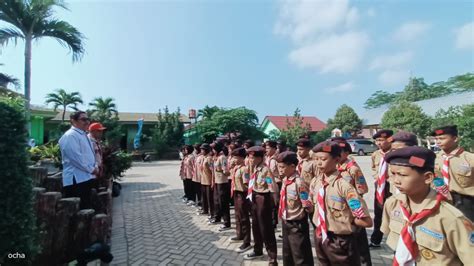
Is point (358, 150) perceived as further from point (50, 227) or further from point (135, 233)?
point (50, 227)

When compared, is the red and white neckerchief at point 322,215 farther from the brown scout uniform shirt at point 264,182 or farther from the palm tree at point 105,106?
the palm tree at point 105,106

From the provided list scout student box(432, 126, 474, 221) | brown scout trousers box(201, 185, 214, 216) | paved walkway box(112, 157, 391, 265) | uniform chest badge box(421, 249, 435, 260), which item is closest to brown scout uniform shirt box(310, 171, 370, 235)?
uniform chest badge box(421, 249, 435, 260)

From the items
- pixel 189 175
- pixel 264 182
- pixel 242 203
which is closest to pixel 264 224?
pixel 264 182

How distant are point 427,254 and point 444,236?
6.6 inches

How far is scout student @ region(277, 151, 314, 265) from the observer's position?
10.4 ft

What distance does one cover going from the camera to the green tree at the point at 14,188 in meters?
2.51

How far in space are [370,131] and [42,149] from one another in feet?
122

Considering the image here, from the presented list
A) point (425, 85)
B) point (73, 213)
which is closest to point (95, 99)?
point (73, 213)

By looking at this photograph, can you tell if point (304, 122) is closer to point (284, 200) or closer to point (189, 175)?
point (189, 175)

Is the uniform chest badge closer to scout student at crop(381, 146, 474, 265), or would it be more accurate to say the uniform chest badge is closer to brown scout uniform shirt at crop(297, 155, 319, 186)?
scout student at crop(381, 146, 474, 265)

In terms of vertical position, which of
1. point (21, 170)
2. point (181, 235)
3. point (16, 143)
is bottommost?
point (181, 235)

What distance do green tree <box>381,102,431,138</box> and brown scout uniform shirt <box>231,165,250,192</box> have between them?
22200 mm

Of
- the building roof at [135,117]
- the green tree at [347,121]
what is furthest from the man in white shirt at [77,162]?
the green tree at [347,121]

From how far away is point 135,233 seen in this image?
18.2 feet
